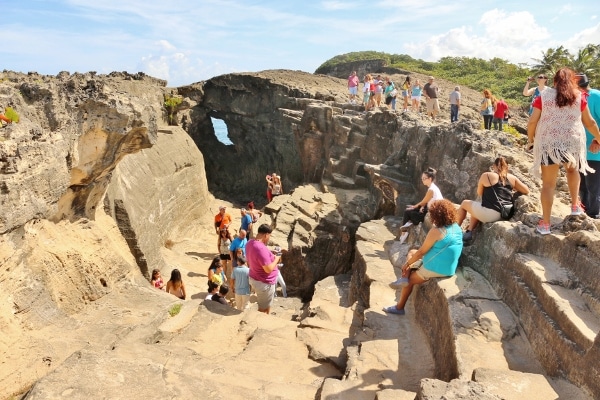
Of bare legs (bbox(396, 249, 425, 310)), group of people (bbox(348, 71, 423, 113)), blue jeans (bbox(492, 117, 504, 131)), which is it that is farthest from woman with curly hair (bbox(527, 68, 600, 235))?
group of people (bbox(348, 71, 423, 113))

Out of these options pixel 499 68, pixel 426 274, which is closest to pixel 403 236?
pixel 426 274

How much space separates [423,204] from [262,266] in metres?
3.03

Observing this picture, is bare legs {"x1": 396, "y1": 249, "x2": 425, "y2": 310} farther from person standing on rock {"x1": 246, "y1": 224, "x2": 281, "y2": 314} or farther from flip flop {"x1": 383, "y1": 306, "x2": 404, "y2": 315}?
person standing on rock {"x1": 246, "y1": 224, "x2": 281, "y2": 314}

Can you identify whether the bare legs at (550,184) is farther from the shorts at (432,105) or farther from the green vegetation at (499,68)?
the green vegetation at (499,68)

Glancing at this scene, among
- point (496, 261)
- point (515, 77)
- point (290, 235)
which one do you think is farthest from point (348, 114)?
point (515, 77)

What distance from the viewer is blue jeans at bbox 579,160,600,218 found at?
5785 mm

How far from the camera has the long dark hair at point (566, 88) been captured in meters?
4.91

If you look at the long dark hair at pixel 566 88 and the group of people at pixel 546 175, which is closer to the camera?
the long dark hair at pixel 566 88

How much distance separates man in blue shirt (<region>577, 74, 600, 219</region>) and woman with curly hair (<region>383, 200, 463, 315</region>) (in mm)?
1732

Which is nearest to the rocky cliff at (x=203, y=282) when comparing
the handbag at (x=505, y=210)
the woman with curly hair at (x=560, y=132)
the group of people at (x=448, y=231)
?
the handbag at (x=505, y=210)

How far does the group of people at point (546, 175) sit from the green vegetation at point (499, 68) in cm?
2305

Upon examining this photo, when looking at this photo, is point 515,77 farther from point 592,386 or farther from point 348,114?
point 592,386

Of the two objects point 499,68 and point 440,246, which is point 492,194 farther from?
point 499,68

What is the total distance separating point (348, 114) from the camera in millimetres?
20625
